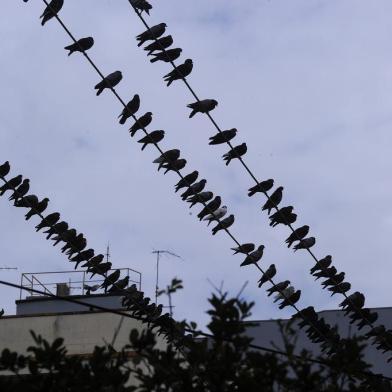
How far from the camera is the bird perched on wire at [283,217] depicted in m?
10.3

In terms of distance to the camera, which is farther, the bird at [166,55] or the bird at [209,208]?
the bird at [209,208]

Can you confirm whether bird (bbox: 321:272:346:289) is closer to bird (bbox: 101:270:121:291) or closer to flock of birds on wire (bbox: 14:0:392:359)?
flock of birds on wire (bbox: 14:0:392:359)

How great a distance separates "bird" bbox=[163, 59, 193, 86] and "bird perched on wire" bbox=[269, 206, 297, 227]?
1.84 meters

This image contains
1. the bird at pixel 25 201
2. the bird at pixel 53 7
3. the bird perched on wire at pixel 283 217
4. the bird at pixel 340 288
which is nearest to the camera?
the bird at pixel 53 7

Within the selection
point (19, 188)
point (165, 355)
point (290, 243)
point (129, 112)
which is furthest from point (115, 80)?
point (165, 355)

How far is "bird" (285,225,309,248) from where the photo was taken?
10.5m

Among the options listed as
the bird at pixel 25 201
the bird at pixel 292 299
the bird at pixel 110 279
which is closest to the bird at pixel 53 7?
the bird at pixel 25 201

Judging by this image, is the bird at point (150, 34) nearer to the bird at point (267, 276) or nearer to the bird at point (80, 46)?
the bird at point (80, 46)

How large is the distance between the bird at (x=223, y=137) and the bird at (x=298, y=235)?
4.63ft

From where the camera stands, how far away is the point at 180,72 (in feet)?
30.3

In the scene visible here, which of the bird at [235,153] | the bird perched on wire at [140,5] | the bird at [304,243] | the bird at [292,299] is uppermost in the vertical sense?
the bird perched on wire at [140,5]

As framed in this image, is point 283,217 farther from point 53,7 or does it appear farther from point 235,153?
point 53,7

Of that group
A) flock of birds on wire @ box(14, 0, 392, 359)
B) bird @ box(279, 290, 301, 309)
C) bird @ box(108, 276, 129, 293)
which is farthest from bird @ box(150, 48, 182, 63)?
bird @ box(279, 290, 301, 309)

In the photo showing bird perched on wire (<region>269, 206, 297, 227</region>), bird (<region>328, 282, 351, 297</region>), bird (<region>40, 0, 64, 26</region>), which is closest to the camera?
bird (<region>40, 0, 64, 26</region>)
